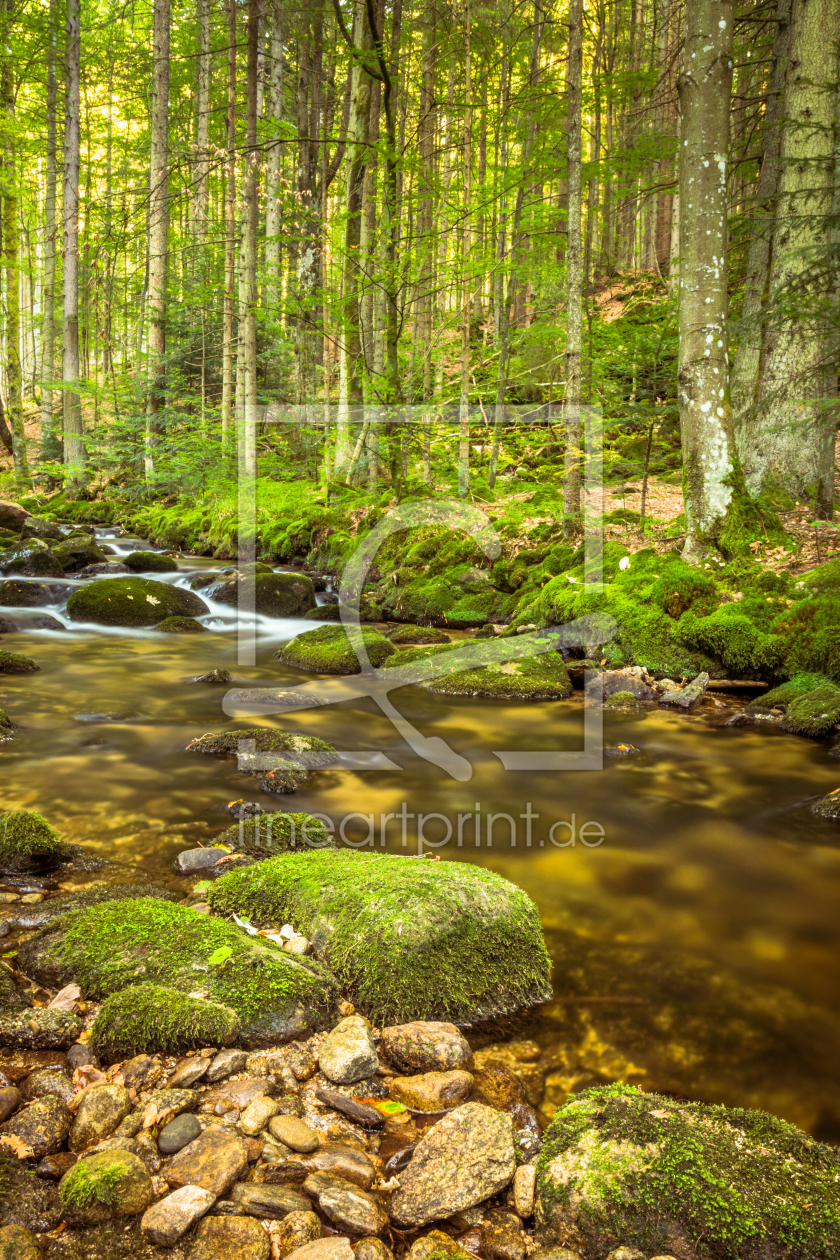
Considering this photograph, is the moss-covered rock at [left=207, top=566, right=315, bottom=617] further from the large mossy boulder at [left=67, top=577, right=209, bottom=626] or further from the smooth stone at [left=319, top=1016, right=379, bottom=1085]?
the smooth stone at [left=319, top=1016, right=379, bottom=1085]

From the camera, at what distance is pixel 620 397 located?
13922mm

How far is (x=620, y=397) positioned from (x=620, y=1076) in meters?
13.4

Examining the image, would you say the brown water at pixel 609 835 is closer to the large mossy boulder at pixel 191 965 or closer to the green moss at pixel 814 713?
the green moss at pixel 814 713

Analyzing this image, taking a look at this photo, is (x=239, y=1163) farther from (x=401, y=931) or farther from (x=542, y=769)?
(x=542, y=769)

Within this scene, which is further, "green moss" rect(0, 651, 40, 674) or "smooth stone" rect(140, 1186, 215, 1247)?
"green moss" rect(0, 651, 40, 674)

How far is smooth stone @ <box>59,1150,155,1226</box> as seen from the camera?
1694mm

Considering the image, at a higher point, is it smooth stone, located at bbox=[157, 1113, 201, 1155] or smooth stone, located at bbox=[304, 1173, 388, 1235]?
smooth stone, located at bbox=[157, 1113, 201, 1155]

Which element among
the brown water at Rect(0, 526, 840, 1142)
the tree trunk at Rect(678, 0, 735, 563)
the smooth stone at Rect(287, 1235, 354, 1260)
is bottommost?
the brown water at Rect(0, 526, 840, 1142)

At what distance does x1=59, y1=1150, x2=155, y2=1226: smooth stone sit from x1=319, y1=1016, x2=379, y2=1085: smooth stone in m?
0.70

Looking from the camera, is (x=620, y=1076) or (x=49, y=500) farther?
(x=49, y=500)

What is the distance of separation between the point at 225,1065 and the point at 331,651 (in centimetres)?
665

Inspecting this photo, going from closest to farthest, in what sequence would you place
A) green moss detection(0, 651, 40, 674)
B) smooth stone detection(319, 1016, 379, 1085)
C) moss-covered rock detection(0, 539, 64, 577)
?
smooth stone detection(319, 1016, 379, 1085)
green moss detection(0, 651, 40, 674)
moss-covered rock detection(0, 539, 64, 577)

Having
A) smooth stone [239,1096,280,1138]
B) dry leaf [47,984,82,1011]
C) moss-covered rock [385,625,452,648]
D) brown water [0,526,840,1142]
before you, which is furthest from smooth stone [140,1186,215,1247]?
moss-covered rock [385,625,452,648]

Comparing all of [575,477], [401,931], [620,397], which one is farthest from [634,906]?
[620,397]
